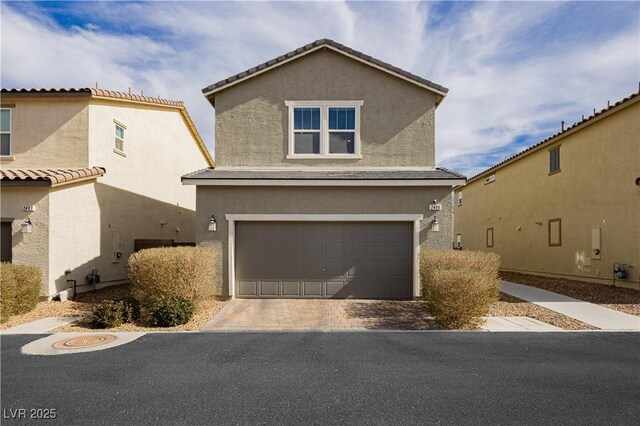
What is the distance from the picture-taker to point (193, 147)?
19500mm

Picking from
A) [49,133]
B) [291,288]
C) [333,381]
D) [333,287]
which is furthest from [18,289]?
[333,381]

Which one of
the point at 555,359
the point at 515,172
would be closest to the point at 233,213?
the point at 555,359

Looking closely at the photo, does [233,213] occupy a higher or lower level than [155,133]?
lower

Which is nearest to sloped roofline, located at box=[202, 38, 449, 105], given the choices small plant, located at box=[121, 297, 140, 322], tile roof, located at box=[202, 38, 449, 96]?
tile roof, located at box=[202, 38, 449, 96]

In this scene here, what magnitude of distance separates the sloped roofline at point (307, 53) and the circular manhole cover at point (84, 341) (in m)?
8.17

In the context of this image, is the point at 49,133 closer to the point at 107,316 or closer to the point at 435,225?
the point at 107,316

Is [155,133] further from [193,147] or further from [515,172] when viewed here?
[515,172]

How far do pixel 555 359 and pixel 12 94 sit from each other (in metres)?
17.5

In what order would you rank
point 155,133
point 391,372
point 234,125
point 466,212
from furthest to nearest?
point 466,212, point 155,133, point 234,125, point 391,372

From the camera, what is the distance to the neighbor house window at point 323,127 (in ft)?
38.6

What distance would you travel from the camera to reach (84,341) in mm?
6867

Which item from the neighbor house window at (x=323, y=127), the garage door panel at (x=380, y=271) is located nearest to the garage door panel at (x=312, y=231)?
the garage door panel at (x=380, y=271)

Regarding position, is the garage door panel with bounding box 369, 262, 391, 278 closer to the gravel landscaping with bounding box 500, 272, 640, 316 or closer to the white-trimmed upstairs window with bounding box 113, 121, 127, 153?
the gravel landscaping with bounding box 500, 272, 640, 316

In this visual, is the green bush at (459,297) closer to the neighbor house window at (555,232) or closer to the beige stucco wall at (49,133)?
the neighbor house window at (555,232)
